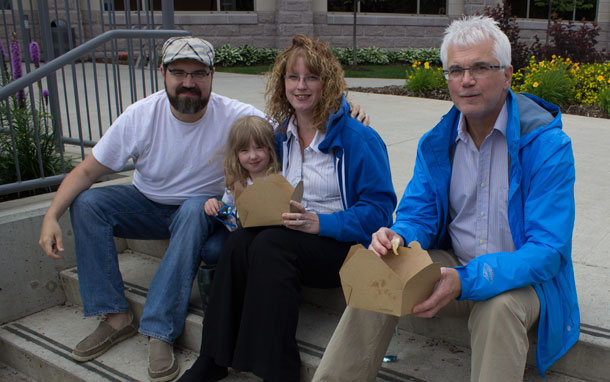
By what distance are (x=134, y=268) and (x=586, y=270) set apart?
2.69m

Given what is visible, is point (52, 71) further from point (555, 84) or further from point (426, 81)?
point (426, 81)

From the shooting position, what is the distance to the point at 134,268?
12.0 feet

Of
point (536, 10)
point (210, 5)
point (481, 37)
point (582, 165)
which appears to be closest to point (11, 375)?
point (481, 37)

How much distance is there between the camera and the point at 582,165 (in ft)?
15.9

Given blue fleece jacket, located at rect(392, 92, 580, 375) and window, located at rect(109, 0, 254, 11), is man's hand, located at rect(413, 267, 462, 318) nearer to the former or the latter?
blue fleece jacket, located at rect(392, 92, 580, 375)

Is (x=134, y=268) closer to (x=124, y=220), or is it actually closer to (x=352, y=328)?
(x=124, y=220)

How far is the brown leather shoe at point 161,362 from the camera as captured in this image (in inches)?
106

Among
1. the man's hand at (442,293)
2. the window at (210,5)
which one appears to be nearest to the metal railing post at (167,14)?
the man's hand at (442,293)

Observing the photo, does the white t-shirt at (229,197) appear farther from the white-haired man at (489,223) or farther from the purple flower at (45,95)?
the purple flower at (45,95)

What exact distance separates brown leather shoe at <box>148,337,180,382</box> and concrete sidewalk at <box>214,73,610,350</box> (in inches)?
64.3

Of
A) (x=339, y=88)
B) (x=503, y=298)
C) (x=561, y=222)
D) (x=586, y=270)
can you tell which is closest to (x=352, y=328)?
(x=503, y=298)

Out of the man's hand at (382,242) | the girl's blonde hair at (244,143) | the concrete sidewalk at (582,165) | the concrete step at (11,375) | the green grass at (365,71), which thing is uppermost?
the girl's blonde hair at (244,143)

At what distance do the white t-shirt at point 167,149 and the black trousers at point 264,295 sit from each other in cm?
68

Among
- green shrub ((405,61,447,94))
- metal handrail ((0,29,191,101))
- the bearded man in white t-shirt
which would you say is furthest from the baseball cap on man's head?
green shrub ((405,61,447,94))
